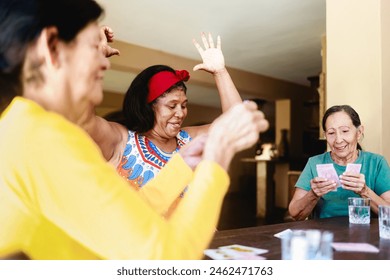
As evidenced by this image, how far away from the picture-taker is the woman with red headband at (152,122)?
1.49m

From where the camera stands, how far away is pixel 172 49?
446cm

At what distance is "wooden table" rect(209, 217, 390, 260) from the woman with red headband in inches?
18.8

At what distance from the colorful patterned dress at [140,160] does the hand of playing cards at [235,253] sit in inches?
22.2

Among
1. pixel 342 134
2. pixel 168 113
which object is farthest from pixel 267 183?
pixel 168 113

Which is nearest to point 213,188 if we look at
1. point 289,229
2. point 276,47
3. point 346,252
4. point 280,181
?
point 346,252

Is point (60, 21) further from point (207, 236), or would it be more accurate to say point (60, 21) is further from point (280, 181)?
point (280, 181)

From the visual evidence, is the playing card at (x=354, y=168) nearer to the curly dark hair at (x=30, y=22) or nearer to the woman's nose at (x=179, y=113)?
the woman's nose at (x=179, y=113)

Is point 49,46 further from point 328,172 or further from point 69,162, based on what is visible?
point 328,172

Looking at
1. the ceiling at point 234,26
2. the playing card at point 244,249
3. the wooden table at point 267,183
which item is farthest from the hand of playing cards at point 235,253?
the wooden table at point 267,183

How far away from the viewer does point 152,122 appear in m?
1.61

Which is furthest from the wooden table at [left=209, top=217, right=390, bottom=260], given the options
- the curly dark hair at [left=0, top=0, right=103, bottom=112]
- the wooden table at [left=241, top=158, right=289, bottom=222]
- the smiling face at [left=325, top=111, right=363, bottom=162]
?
the wooden table at [left=241, top=158, right=289, bottom=222]

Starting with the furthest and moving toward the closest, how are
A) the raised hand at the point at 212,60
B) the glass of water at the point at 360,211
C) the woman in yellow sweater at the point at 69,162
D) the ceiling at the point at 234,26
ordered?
the ceiling at the point at 234,26
the raised hand at the point at 212,60
the glass of water at the point at 360,211
the woman in yellow sweater at the point at 69,162

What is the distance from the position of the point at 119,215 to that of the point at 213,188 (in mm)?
161

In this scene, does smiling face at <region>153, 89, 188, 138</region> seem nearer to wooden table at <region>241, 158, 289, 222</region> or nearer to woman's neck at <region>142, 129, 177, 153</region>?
woman's neck at <region>142, 129, 177, 153</region>
